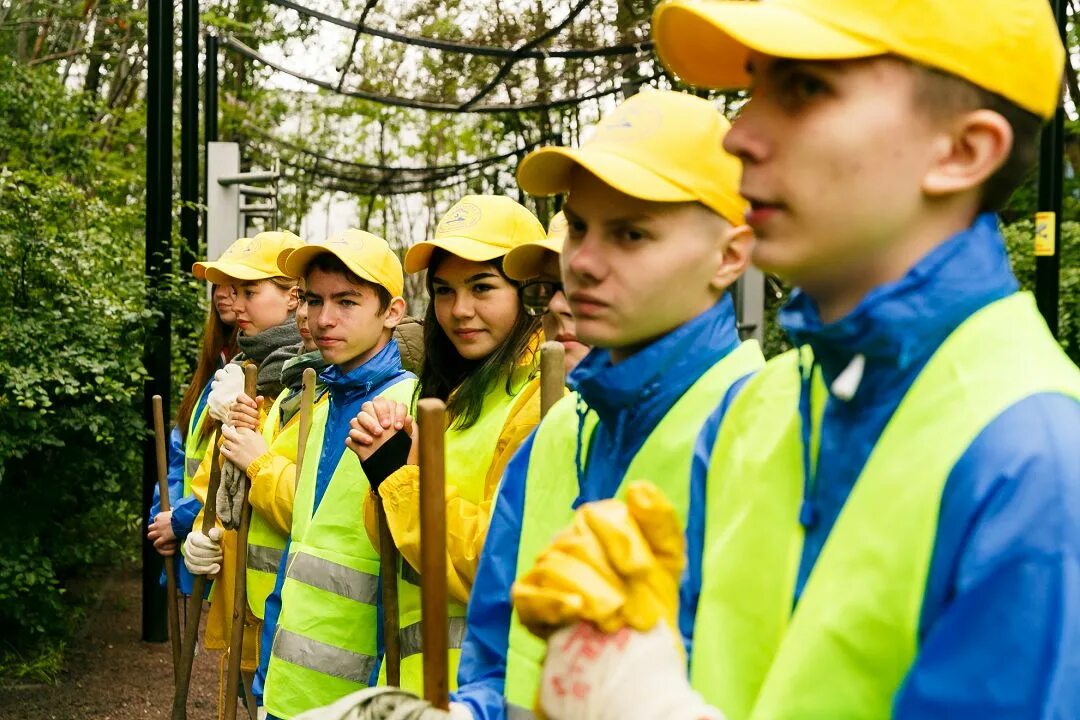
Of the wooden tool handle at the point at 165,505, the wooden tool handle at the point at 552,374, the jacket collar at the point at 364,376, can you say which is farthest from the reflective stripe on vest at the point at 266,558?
the wooden tool handle at the point at 552,374

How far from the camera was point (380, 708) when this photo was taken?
171 centimetres

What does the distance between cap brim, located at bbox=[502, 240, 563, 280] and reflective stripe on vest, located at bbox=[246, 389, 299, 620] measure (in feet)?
5.36

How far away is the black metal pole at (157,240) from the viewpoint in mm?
7215

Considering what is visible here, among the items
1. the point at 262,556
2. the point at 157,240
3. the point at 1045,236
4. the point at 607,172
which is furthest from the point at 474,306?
the point at 1045,236

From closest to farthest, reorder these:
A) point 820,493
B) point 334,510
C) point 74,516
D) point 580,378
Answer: point 820,493 → point 580,378 → point 334,510 → point 74,516

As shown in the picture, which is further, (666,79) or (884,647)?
(666,79)

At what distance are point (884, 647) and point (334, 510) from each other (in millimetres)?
2758

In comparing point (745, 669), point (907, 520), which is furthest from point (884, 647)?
point (745, 669)

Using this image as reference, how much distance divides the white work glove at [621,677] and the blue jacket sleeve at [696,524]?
29cm

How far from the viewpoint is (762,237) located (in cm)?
143

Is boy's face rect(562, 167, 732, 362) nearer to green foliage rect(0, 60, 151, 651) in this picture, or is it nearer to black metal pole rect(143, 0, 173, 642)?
green foliage rect(0, 60, 151, 651)

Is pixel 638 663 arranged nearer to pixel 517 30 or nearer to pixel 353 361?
pixel 353 361

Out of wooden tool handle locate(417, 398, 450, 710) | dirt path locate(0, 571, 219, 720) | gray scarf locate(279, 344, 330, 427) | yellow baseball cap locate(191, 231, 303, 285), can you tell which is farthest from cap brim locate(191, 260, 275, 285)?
wooden tool handle locate(417, 398, 450, 710)

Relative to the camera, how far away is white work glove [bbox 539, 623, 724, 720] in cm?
126
